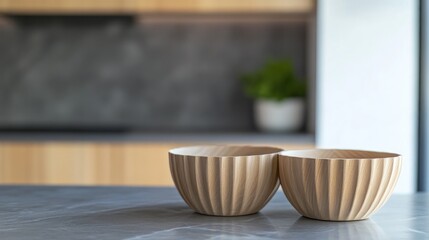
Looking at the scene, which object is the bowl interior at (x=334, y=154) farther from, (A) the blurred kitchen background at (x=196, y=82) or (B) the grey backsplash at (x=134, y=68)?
(B) the grey backsplash at (x=134, y=68)

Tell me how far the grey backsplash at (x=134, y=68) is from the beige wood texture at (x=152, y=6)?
0.40 meters

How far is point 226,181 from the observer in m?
0.97

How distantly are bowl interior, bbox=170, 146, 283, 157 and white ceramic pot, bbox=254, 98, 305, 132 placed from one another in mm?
1935

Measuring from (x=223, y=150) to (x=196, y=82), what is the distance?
2.30 metres

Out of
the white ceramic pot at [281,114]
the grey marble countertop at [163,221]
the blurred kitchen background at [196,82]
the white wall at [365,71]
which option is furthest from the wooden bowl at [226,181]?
the white ceramic pot at [281,114]

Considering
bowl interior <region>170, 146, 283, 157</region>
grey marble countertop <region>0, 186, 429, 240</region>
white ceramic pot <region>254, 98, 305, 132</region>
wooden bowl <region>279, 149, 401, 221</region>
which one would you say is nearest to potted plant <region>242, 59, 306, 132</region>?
white ceramic pot <region>254, 98, 305, 132</region>

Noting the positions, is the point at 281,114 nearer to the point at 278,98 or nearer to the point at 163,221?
the point at 278,98

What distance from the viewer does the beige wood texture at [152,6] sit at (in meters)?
2.90

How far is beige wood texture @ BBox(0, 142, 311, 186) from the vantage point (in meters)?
2.78

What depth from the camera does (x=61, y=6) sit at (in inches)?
117

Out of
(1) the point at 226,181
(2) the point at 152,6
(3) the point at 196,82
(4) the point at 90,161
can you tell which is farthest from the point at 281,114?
(1) the point at 226,181

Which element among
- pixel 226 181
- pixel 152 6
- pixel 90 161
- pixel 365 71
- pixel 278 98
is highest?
pixel 152 6

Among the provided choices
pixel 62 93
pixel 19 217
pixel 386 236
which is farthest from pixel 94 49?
pixel 386 236

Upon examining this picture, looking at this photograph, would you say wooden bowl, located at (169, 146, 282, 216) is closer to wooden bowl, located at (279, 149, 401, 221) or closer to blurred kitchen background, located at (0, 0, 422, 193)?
wooden bowl, located at (279, 149, 401, 221)
